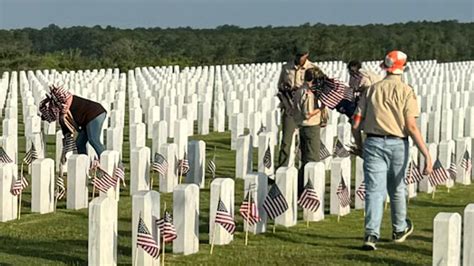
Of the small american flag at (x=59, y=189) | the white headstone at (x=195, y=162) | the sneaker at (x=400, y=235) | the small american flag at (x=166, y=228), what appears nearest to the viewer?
the small american flag at (x=166, y=228)

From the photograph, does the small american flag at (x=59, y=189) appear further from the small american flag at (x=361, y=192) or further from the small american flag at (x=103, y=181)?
the small american flag at (x=361, y=192)

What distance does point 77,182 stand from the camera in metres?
11.0

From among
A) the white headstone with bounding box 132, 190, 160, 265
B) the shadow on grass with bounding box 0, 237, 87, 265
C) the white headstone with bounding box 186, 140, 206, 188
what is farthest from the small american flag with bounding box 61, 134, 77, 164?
the white headstone with bounding box 132, 190, 160, 265

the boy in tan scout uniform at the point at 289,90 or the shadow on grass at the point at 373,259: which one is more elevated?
the boy in tan scout uniform at the point at 289,90

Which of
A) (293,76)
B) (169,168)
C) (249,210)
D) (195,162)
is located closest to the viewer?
(249,210)

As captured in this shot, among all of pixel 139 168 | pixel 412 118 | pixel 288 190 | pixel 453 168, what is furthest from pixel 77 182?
pixel 453 168

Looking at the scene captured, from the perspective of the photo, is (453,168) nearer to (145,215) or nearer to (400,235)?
(400,235)

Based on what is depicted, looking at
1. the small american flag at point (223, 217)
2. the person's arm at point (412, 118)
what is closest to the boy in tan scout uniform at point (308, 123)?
the small american flag at point (223, 217)

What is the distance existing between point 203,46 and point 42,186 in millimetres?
56682

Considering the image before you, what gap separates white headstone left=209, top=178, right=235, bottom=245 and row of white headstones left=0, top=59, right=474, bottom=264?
0.09 ft

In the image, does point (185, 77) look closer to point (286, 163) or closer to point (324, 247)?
point (286, 163)

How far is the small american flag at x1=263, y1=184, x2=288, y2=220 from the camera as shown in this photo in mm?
9789

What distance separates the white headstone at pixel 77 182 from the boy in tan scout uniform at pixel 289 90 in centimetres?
259

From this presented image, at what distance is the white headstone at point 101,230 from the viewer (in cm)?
768
